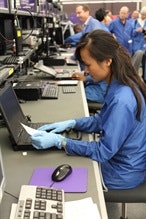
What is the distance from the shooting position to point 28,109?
2268 millimetres

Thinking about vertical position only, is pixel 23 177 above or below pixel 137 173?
above

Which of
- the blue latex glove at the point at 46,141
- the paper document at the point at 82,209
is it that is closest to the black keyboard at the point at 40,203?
the paper document at the point at 82,209

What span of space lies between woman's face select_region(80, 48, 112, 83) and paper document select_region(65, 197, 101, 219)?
26.8 inches

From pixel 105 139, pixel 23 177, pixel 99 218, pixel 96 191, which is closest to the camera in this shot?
pixel 99 218

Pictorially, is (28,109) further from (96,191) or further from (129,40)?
(129,40)

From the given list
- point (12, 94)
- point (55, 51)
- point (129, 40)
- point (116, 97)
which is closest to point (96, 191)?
point (116, 97)

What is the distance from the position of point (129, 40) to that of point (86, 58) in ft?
19.5

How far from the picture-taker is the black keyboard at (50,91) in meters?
2.59

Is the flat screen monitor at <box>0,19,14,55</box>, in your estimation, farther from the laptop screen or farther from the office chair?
the office chair

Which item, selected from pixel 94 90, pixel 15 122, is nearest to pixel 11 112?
pixel 15 122

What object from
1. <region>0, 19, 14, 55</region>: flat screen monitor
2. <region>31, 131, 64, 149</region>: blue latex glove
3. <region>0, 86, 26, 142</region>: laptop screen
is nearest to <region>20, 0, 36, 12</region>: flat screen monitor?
<region>0, 19, 14, 55</region>: flat screen monitor

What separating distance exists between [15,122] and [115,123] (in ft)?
1.77

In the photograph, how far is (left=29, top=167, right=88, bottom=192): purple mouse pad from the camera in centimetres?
123

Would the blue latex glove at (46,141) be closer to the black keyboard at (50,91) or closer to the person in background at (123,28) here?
the black keyboard at (50,91)
